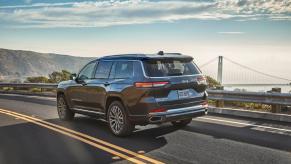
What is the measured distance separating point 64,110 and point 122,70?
12.0 ft

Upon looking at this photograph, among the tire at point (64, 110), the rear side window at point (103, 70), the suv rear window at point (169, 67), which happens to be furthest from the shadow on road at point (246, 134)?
the tire at point (64, 110)

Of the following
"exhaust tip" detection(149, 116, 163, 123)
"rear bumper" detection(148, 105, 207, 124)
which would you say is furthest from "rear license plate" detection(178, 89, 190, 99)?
"exhaust tip" detection(149, 116, 163, 123)

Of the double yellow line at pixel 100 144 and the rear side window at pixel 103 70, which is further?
the rear side window at pixel 103 70

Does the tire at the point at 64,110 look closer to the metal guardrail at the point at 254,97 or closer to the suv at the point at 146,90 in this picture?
the suv at the point at 146,90

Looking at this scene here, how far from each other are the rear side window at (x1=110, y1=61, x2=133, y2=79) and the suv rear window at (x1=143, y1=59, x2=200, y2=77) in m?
0.44

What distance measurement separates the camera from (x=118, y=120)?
866cm

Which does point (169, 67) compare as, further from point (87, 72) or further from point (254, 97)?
point (254, 97)

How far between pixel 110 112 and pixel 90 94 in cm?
116

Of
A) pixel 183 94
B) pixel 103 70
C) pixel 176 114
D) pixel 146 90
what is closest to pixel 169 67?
pixel 183 94

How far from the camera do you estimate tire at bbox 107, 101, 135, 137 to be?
8398 millimetres

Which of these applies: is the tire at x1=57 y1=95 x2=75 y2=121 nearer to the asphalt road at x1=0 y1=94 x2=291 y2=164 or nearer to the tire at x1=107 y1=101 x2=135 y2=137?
the asphalt road at x1=0 y1=94 x2=291 y2=164

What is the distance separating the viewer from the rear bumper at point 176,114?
7.89m

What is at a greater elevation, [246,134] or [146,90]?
[146,90]

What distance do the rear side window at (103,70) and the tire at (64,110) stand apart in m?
2.27
